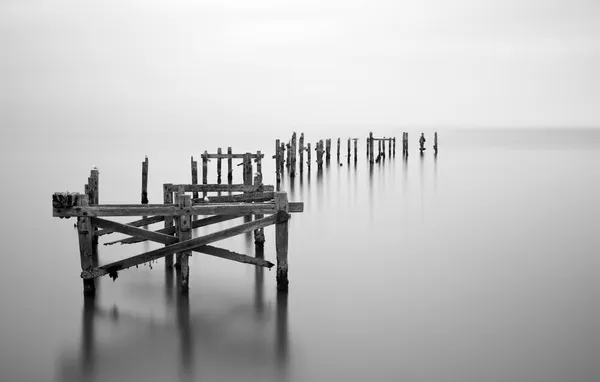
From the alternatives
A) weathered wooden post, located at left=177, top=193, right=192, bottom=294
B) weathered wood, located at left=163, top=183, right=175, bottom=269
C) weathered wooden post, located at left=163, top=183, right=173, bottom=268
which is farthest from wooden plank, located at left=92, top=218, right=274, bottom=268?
weathered wooden post, located at left=163, top=183, right=173, bottom=268

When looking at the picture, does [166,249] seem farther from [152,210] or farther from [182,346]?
[182,346]

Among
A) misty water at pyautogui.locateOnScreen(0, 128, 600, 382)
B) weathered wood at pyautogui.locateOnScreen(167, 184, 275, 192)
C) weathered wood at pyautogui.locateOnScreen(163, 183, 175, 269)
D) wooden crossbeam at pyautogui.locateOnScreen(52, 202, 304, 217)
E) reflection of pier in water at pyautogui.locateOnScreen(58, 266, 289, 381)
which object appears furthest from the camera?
weathered wood at pyautogui.locateOnScreen(167, 184, 275, 192)

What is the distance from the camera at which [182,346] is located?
22.6 ft

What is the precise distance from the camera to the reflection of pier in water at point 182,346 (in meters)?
6.27

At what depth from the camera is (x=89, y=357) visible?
6684 millimetres

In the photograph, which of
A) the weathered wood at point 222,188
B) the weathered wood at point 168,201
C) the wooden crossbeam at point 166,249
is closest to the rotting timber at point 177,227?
the wooden crossbeam at point 166,249

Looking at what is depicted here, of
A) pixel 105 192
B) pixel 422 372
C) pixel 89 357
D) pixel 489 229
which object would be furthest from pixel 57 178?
pixel 422 372

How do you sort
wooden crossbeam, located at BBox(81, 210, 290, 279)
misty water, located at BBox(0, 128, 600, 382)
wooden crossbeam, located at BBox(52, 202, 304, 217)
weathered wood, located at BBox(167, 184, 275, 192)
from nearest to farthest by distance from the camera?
misty water, located at BBox(0, 128, 600, 382), wooden crossbeam, located at BBox(52, 202, 304, 217), wooden crossbeam, located at BBox(81, 210, 290, 279), weathered wood, located at BBox(167, 184, 275, 192)

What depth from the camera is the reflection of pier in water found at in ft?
20.6

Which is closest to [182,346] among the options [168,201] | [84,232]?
[84,232]

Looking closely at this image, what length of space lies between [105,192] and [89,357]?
1872 centimetres

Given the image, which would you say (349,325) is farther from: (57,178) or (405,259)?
(57,178)

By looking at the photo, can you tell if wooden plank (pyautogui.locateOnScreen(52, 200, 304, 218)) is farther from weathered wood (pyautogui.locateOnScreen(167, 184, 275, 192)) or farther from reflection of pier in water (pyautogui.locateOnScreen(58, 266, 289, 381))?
weathered wood (pyautogui.locateOnScreen(167, 184, 275, 192))

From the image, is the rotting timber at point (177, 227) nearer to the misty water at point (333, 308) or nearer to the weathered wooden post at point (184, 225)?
the weathered wooden post at point (184, 225)
